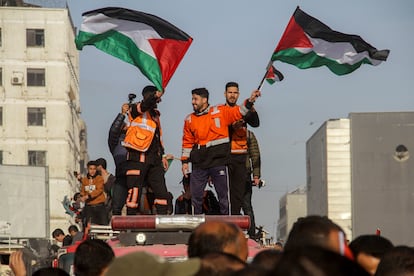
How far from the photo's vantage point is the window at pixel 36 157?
86.6 metres

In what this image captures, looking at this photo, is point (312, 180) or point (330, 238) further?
point (312, 180)

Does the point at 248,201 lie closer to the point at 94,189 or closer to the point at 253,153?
the point at 253,153

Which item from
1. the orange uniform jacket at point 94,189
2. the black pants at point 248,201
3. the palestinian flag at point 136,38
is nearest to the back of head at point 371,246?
the black pants at point 248,201

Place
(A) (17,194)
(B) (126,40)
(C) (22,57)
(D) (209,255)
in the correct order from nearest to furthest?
1. (D) (209,255)
2. (B) (126,40)
3. (A) (17,194)
4. (C) (22,57)

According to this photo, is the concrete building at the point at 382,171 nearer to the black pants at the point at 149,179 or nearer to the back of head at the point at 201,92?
the black pants at the point at 149,179

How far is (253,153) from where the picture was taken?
49.6 ft

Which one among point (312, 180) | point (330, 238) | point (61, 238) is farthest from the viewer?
point (312, 180)

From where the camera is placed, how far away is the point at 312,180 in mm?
109562

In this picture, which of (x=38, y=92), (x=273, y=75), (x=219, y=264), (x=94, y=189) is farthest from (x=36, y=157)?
(x=219, y=264)

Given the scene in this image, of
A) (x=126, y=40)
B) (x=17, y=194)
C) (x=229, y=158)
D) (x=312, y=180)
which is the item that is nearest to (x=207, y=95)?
(x=229, y=158)

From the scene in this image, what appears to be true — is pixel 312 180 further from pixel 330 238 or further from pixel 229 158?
pixel 330 238

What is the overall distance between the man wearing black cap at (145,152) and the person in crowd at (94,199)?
2670 mm

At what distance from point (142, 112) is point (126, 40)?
1947 millimetres

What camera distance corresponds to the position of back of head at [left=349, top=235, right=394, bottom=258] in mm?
7285
